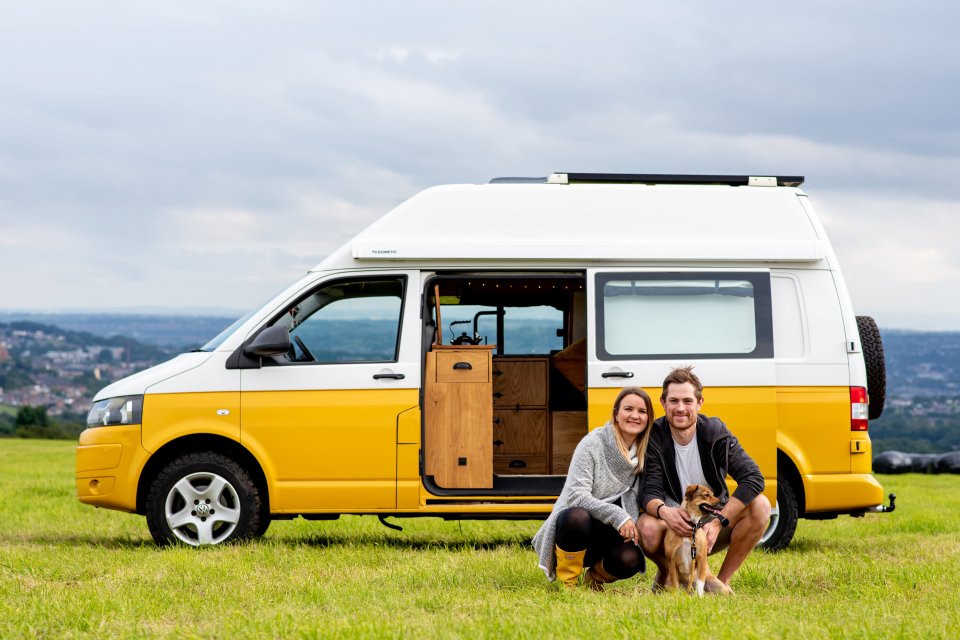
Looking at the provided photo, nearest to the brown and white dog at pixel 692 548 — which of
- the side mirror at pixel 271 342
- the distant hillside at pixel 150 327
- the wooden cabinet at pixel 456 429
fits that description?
the wooden cabinet at pixel 456 429

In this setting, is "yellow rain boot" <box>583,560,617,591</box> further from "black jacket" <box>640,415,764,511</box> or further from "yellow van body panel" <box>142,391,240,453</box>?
"yellow van body panel" <box>142,391,240,453</box>

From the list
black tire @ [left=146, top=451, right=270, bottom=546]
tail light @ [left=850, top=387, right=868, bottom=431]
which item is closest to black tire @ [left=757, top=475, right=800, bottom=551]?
tail light @ [left=850, top=387, right=868, bottom=431]

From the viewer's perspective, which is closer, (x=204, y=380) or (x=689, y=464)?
(x=689, y=464)

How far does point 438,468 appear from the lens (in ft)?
28.8

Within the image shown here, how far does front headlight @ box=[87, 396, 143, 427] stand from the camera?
8.76 meters

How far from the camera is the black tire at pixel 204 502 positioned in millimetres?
8672

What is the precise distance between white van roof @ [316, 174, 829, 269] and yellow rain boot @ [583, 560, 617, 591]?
8.95 ft

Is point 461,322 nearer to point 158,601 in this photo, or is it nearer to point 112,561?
point 112,561

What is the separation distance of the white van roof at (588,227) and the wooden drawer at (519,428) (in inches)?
67.6

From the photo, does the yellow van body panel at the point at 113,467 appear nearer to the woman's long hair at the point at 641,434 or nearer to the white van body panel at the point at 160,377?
the white van body panel at the point at 160,377

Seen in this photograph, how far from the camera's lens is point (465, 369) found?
881cm

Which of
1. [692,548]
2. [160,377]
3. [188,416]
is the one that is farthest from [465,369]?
[692,548]

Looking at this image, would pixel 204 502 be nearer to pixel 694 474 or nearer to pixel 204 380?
pixel 204 380

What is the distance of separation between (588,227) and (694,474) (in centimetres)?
282
